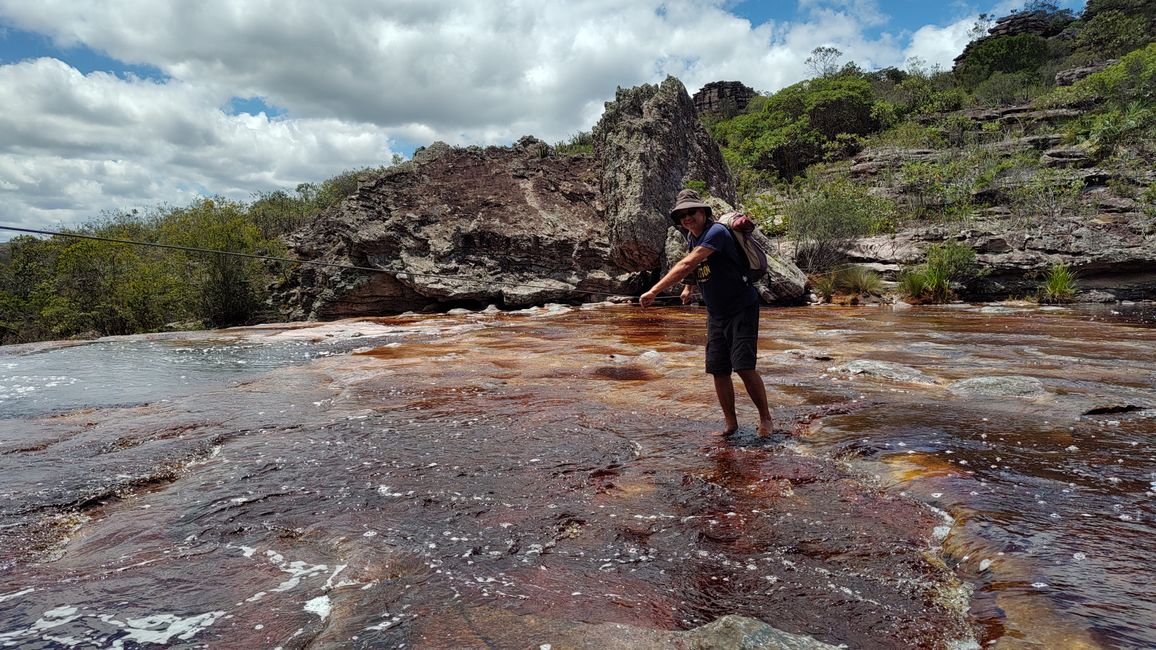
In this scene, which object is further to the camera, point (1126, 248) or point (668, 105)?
point (668, 105)

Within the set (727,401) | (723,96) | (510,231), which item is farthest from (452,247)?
(723,96)

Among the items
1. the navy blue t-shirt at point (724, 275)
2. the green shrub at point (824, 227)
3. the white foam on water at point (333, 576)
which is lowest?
the white foam on water at point (333, 576)

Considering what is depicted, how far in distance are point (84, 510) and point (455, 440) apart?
2.12m

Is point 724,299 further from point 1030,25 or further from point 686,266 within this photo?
point 1030,25

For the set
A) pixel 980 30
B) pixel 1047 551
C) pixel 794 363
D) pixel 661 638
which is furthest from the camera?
pixel 980 30

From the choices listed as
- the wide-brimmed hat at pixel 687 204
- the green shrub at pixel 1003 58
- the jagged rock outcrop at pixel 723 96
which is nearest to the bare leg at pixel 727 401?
the wide-brimmed hat at pixel 687 204

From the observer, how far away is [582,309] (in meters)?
18.4

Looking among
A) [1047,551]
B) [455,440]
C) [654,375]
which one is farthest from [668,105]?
[1047,551]

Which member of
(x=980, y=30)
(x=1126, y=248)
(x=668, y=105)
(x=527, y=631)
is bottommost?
(x=527, y=631)

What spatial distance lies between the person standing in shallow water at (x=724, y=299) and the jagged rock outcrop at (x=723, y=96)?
65.5m

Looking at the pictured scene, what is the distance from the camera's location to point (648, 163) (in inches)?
767

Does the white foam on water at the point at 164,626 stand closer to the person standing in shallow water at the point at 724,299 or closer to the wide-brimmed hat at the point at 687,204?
the person standing in shallow water at the point at 724,299

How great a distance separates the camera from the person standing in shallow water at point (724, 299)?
13.6 feet

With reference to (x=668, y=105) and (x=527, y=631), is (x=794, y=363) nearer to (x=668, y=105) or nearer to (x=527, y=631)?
(x=527, y=631)
